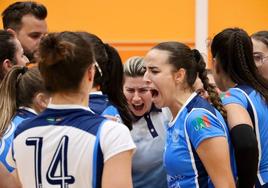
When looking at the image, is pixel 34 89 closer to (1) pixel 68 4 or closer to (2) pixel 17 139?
(2) pixel 17 139

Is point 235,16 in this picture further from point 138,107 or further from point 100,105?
point 100,105

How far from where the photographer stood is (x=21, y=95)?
2576 mm

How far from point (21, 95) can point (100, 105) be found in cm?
35

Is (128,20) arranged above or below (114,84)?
below

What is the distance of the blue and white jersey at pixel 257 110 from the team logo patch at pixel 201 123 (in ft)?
0.98

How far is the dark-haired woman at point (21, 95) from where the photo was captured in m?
2.53

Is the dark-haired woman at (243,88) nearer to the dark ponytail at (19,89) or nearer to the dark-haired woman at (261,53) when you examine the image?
the dark-haired woman at (261,53)

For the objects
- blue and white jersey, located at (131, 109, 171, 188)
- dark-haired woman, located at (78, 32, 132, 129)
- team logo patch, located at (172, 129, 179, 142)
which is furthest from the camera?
blue and white jersey, located at (131, 109, 171, 188)

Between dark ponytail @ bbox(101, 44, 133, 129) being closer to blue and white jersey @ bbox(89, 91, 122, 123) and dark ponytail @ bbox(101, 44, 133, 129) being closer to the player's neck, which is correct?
blue and white jersey @ bbox(89, 91, 122, 123)

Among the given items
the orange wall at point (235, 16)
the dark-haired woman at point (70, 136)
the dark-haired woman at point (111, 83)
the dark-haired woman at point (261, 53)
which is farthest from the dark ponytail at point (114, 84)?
the orange wall at point (235, 16)

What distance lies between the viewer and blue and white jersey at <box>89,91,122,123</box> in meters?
2.59

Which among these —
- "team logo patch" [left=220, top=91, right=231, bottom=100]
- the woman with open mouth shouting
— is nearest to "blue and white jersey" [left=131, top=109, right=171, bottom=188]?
the woman with open mouth shouting

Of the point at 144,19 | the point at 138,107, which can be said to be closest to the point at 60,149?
the point at 138,107

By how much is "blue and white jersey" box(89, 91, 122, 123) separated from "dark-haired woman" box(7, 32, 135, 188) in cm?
70
